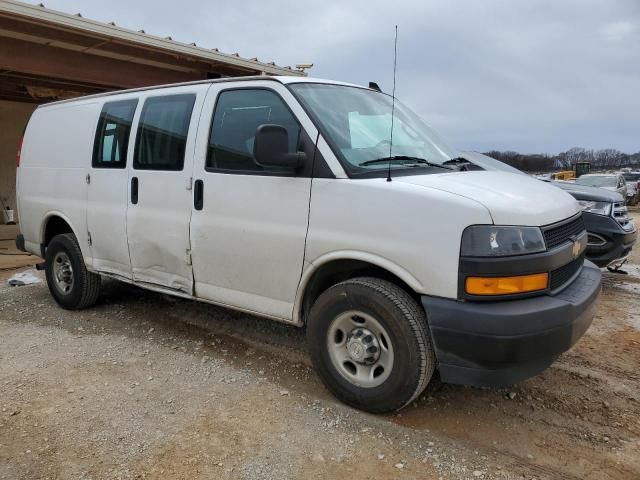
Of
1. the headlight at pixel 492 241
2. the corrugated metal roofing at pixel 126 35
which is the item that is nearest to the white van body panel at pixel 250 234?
the headlight at pixel 492 241

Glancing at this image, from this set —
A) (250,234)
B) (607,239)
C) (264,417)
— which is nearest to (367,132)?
(250,234)

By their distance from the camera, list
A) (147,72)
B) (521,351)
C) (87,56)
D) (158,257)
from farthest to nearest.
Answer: (147,72), (87,56), (158,257), (521,351)

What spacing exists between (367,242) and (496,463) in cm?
138

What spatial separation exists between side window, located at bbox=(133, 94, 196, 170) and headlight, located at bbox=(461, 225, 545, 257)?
7.50 ft

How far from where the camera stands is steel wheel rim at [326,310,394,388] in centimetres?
300

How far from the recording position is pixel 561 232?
3.03m

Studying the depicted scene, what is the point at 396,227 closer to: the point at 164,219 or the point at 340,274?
the point at 340,274

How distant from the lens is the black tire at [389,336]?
2832 millimetres

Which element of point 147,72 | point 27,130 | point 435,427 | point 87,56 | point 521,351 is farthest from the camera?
point 147,72

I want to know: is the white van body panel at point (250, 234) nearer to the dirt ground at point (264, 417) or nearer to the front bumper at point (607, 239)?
the dirt ground at point (264, 417)

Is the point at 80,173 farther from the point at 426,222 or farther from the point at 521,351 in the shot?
the point at 521,351

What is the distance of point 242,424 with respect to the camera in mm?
3049

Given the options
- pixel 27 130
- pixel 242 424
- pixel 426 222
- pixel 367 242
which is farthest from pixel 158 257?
pixel 27 130

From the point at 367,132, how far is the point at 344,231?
2.77 ft
